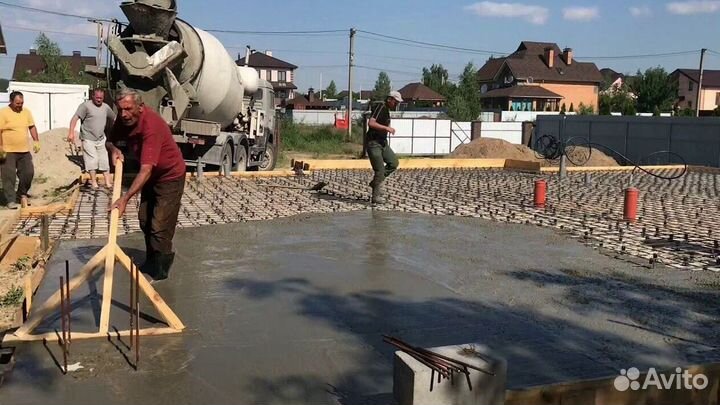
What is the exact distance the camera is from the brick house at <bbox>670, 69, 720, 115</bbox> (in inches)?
3290

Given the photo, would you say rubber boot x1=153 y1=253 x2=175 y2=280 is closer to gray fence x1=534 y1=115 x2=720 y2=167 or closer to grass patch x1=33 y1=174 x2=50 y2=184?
grass patch x1=33 y1=174 x2=50 y2=184

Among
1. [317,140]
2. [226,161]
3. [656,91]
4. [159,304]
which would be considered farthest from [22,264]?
[656,91]

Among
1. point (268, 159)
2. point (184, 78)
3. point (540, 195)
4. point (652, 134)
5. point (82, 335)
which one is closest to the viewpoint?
point (82, 335)

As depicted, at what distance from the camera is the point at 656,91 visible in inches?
2376

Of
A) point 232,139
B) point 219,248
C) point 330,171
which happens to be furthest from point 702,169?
point 219,248

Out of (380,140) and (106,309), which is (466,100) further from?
(106,309)

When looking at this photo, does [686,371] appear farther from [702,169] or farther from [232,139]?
[702,169]

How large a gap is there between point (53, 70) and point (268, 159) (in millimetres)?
27958

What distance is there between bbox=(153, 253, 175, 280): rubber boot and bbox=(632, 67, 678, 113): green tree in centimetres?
6078

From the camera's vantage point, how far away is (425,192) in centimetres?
1288

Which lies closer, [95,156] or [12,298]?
[12,298]

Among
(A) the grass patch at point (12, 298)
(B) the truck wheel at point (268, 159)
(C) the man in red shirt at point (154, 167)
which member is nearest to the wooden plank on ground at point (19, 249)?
(A) the grass patch at point (12, 298)

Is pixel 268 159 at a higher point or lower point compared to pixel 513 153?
lower

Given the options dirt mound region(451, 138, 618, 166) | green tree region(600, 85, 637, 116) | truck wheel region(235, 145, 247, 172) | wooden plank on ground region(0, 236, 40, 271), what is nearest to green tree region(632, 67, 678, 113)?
green tree region(600, 85, 637, 116)
